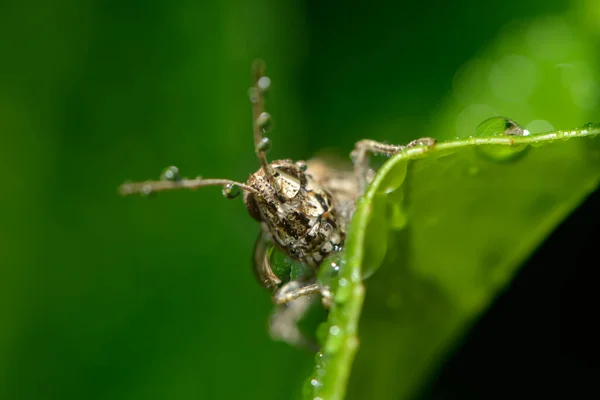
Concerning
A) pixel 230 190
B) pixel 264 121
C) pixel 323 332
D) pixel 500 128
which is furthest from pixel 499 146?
pixel 230 190

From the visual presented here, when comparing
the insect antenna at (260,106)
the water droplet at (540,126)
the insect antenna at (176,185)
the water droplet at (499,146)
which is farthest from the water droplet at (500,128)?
the insect antenna at (176,185)

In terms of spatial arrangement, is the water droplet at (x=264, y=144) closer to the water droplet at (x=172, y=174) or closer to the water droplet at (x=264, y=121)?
the water droplet at (x=264, y=121)

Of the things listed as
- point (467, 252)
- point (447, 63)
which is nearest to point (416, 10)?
point (447, 63)

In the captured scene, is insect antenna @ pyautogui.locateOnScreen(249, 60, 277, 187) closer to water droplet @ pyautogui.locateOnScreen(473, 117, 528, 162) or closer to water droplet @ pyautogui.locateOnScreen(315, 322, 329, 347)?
water droplet @ pyautogui.locateOnScreen(473, 117, 528, 162)

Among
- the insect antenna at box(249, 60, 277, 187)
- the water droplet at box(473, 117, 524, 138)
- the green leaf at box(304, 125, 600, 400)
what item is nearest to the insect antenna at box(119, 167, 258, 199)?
the insect antenna at box(249, 60, 277, 187)

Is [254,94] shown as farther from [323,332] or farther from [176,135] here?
[323,332]

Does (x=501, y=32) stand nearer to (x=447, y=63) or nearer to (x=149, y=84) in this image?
(x=447, y=63)
